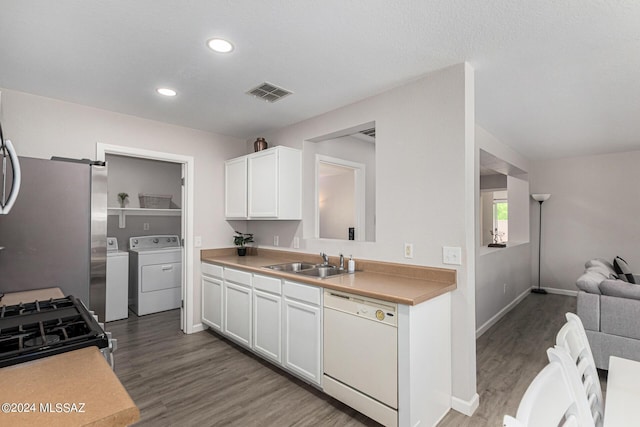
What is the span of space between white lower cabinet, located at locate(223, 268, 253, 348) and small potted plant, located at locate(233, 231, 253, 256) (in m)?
0.56

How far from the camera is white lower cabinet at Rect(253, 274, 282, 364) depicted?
2715 mm

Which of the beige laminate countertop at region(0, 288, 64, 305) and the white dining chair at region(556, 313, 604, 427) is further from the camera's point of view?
the beige laminate countertop at region(0, 288, 64, 305)

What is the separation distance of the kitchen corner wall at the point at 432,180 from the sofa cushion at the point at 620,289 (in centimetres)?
161

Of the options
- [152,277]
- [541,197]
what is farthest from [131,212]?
[541,197]

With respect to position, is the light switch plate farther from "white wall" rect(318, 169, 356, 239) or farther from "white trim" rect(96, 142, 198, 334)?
"white trim" rect(96, 142, 198, 334)

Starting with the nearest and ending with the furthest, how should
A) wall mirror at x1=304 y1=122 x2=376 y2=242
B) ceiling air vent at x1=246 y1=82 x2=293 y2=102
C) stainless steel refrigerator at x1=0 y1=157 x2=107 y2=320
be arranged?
stainless steel refrigerator at x1=0 y1=157 x2=107 y2=320 → ceiling air vent at x1=246 y1=82 x2=293 y2=102 → wall mirror at x1=304 y1=122 x2=376 y2=242

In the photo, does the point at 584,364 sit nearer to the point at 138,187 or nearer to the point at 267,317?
the point at 267,317

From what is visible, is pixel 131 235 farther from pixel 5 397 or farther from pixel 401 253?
pixel 5 397

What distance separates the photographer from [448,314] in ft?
7.32

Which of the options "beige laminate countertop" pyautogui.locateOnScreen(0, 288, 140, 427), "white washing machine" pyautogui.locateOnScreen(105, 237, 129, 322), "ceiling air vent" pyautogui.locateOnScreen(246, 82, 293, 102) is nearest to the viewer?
"beige laminate countertop" pyautogui.locateOnScreen(0, 288, 140, 427)

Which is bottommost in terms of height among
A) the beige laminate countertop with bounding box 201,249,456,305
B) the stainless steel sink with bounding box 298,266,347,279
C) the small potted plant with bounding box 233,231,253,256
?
the stainless steel sink with bounding box 298,266,347,279

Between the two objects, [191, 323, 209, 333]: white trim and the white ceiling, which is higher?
the white ceiling

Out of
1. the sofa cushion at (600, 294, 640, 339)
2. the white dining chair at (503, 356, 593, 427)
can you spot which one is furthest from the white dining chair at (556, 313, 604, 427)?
the sofa cushion at (600, 294, 640, 339)

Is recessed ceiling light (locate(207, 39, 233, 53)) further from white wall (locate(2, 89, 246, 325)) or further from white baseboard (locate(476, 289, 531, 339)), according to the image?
white baseboard (locate(476, 289, 531, 339))
